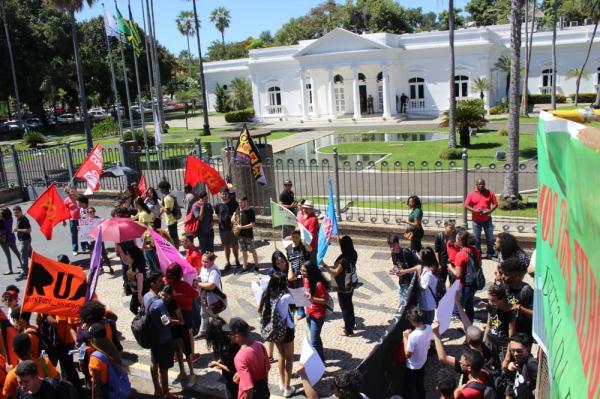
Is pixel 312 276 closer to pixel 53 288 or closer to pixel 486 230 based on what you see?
pixel 53 288

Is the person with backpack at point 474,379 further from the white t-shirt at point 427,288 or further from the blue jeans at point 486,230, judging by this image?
the blue jeans at point 486,230

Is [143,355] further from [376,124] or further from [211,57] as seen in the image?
[211,57]

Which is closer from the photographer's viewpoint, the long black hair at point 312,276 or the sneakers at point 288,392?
the sneakers at point 288,392

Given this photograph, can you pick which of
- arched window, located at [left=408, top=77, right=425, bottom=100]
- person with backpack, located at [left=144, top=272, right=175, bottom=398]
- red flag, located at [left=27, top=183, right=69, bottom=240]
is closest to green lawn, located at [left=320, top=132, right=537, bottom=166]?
arched window, located at [left=408, top=77, right=425, bottom=100]

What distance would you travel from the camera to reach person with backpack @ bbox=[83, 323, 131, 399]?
17.3 ft

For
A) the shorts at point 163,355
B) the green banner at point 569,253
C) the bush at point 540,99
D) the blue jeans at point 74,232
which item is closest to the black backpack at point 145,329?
the shorts at point 163,355

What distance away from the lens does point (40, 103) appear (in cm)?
5088

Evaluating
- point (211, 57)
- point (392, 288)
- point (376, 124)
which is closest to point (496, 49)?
point (376, 124)

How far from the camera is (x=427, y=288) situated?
21.3 ft

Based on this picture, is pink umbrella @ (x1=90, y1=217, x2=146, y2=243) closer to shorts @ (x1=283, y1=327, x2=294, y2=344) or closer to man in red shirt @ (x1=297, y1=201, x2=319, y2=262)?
man in red shirt @ (x1=297, y1=201, x2=319, y2=262)

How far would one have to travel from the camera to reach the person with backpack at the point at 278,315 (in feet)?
20.1

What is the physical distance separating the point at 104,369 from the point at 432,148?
A: 2165 cm

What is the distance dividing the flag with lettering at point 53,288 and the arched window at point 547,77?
41908mm

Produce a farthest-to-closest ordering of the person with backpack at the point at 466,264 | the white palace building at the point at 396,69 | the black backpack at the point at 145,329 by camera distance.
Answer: the white palace building at the point at 396,69, the person with backpack at the point at 466,264, the black backpack at the point at 145,329
